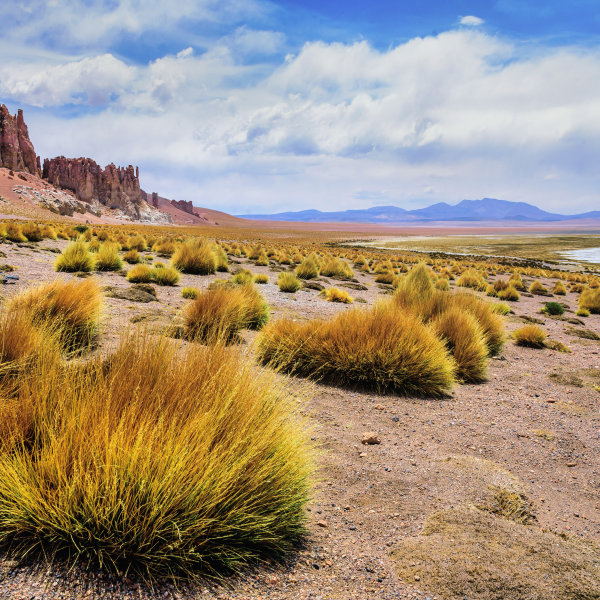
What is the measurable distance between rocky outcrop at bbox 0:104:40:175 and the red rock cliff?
9264 mm

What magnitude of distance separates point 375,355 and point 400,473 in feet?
6.79

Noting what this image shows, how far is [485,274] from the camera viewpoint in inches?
947

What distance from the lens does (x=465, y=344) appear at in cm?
623

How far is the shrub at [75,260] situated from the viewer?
10.1 m

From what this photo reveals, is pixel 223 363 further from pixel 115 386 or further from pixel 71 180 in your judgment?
pixel 71 180

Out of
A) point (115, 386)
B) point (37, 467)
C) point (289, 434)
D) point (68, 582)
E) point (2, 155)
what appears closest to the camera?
point (68, 582)

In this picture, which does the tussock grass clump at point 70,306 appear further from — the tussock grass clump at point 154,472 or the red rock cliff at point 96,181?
the red rock cliff at point 96,181

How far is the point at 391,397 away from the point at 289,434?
2714 millimetres

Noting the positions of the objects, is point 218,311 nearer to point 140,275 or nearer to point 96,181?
point 140,275

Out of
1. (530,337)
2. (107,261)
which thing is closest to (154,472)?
(530,337)

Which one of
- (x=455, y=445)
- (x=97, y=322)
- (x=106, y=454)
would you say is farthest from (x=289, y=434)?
(x=97, y=322)

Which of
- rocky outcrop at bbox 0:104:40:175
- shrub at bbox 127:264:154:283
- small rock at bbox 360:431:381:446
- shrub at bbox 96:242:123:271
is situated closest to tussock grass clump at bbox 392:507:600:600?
small rock at bbox 360:431:381:446

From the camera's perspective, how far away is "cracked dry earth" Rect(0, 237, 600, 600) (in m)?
1.89

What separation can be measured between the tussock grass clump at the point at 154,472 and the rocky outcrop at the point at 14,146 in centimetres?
11477
